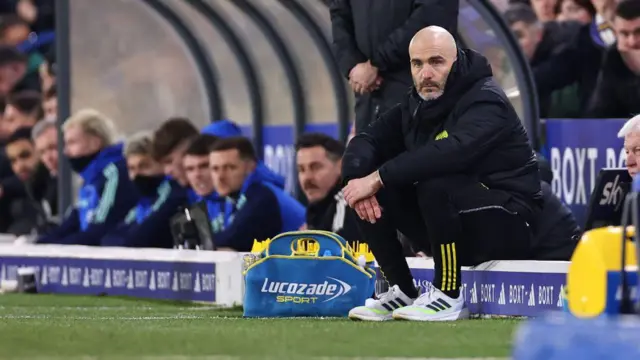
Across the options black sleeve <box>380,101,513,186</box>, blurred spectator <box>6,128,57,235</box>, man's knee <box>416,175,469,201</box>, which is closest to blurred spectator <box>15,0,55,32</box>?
blurred spectator <box>6,128,57,235</box>

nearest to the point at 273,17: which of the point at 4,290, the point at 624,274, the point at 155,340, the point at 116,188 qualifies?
the point at 116,188

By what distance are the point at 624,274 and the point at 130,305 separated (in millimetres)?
5568

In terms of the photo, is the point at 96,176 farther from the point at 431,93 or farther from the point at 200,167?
the point at 431,93

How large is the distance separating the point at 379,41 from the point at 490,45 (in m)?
2.14

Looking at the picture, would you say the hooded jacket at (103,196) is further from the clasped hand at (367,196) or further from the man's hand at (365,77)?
the clasped hand at (367,196)

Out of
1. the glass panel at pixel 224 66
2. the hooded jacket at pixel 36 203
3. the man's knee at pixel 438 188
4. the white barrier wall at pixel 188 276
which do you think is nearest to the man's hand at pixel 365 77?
the white barrier wall at pixel 188 276

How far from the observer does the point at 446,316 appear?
7895 mm

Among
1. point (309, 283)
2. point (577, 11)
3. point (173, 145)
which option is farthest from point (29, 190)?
point (309, 283)

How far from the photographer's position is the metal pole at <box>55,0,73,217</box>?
1549cm

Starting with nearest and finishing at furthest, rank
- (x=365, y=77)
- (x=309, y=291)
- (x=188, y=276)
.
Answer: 1. (x=309, y=291)
2. (x=365, y=77)
3. (x=188, y=276)

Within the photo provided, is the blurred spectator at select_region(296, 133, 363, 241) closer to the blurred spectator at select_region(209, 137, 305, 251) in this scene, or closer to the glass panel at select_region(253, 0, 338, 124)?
the blurred spectator at select_region(209, 137, 305, 251)

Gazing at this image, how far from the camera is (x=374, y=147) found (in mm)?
8359

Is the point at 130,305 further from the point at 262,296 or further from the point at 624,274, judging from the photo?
the point at 624,274

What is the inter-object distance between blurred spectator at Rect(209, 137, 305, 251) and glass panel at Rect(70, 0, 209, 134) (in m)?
3.60
